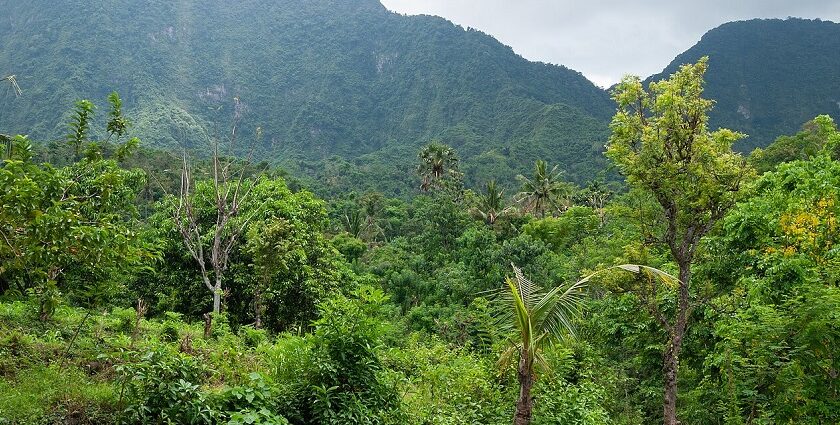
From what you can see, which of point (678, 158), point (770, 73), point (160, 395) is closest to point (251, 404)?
point (160, 395)

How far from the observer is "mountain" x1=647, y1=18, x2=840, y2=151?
136250mm

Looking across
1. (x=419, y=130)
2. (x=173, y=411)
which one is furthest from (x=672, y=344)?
(x=419, y=130)

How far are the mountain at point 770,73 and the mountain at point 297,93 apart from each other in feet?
111

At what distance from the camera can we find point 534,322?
21.2ft

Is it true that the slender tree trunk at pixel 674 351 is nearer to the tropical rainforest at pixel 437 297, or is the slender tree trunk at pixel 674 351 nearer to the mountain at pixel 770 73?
the tropical rainforest at pixel 437 297

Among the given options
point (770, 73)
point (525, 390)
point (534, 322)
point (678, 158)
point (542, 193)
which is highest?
point (770, 73)

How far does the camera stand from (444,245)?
35812 mm

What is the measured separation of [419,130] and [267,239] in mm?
141973

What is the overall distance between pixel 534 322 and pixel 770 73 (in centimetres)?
18595

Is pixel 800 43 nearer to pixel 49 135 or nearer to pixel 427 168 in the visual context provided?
pixel 427 168

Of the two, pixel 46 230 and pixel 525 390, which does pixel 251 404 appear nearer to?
pixel 46 230

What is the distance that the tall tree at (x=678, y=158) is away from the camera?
885cm

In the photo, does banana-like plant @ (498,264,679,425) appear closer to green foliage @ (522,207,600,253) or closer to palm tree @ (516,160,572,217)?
green foliage @ (522,207,600,253)

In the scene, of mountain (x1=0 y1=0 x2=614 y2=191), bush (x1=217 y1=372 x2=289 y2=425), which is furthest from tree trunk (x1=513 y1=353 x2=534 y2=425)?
mountain (x1=0 y1=0 x2=614 y2=191)
